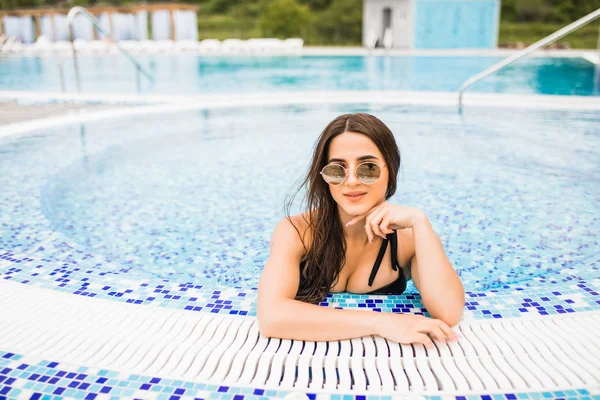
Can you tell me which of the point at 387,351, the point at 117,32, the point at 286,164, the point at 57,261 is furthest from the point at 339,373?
the point at 117,32

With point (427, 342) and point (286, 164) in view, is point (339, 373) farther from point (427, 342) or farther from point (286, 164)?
point (286, 164)

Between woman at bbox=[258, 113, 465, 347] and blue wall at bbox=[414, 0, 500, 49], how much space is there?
67.7 feet

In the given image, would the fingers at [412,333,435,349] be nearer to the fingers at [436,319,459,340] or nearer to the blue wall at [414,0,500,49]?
the fingers at [436,319,459,340]

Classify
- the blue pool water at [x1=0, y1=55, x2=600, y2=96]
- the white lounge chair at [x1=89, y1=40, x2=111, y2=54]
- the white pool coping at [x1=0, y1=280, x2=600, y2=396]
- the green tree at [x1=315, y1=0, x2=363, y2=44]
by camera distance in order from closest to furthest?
the white pool coping at [x1=0, y1=280, x2=600, y2=396] < the blue pool water at [x1=0, y1=55, x2=600, y2=96] < the white lounge chair at [x1=89, y1=40, x2=111, y2=54] < the green tree at [x1=315, y1=0, x2=363, y2=44]

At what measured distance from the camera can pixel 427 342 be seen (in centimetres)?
156

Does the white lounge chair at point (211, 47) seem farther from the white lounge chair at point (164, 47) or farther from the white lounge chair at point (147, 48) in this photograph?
the white lounge chair at point (147, 48)

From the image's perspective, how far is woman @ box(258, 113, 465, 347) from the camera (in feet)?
5.20

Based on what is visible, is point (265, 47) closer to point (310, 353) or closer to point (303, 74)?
point (303, 74)

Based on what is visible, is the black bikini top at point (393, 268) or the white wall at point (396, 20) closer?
the black bikini top at point (393, 268)

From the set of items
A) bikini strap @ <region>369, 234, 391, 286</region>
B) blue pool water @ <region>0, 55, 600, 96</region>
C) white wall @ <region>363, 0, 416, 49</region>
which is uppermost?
white wall @ <region>363, 0, 416, 49</region>

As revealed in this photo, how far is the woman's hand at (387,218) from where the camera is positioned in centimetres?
165

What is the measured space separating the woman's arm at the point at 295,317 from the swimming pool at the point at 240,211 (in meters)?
0.09

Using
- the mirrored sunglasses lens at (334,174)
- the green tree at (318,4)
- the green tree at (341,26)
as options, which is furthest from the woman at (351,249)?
Result: the green tree at (318,4)

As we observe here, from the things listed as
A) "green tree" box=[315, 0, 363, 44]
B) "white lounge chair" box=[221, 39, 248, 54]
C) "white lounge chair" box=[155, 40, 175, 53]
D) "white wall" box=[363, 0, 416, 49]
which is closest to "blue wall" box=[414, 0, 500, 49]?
"white wall" box=[363, 0, 416, 49]
